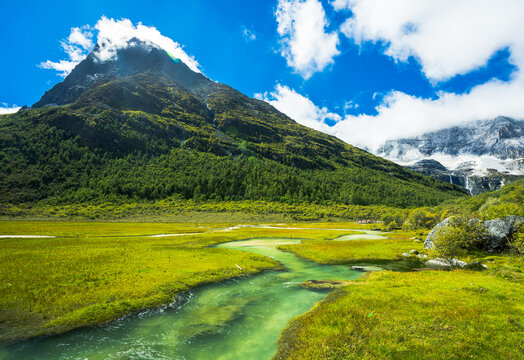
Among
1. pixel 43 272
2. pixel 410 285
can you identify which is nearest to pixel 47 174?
pixel 43 272

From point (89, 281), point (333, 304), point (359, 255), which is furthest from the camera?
point (359, 255)

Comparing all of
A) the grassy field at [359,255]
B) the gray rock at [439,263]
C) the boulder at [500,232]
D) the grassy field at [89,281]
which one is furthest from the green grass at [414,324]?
the boulder at [500,232]

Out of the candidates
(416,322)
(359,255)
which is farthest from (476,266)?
(416,322)

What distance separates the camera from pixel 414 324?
661 inches

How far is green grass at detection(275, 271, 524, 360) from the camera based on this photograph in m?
14.0

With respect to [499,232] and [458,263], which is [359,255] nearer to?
[458,263]

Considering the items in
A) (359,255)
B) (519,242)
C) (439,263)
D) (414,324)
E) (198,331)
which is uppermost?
(519,242)

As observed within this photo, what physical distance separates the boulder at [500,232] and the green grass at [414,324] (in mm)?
23573

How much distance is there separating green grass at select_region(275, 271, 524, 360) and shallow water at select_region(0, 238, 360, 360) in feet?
7.08

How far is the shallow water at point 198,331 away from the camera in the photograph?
584 inches

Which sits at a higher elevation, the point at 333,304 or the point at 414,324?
the point at 414,324

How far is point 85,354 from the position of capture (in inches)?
573

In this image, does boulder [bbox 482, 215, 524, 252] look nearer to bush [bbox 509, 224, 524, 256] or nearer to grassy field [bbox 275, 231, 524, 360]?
bush [bbox 509, 224, 524, 256]

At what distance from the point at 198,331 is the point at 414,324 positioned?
51.2 feet
